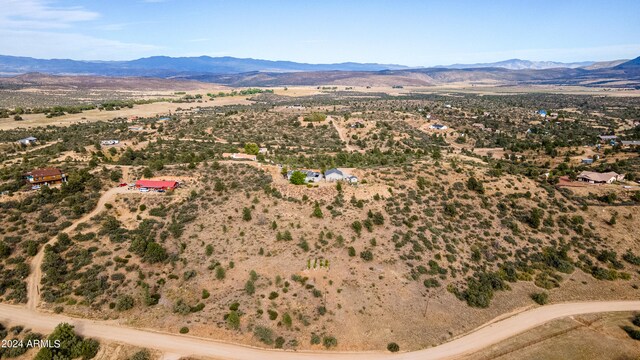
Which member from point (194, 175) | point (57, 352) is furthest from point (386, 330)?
point (194, 175)

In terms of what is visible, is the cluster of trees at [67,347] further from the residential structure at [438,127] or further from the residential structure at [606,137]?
the residential structure at [606,137]

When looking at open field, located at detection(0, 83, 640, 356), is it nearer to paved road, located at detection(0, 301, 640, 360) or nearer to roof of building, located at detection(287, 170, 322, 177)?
paved road, located at detection(0, 301, 640, 360)

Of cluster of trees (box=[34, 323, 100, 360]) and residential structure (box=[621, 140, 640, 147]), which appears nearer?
cluster of trees (box=[34, 323, 100, 360])

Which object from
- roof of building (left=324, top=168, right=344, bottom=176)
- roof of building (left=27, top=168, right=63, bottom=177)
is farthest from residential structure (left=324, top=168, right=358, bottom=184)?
roof of building (left=27, top=168, right=63, bottom=177)

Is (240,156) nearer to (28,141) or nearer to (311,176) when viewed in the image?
(311,176)

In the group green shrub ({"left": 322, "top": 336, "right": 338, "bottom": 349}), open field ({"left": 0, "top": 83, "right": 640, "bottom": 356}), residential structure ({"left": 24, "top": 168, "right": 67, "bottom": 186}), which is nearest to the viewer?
green shrub ({"left": 322, "top": 336, "right": 338, "bottom": 349})

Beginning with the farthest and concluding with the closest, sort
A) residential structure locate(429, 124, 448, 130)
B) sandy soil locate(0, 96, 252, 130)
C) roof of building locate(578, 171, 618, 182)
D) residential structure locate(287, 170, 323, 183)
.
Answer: residential structure locate(429, 124, 448, 130) < sandy soil locate(0, 96, 252, 130) < roof of building locate(578, 171, 618, 182) < residential structure locate(287, 170, 323, 183)

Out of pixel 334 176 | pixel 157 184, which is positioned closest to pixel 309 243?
pixel 334 176

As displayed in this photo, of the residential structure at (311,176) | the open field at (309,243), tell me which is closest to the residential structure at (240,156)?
the open field at (309,243)
